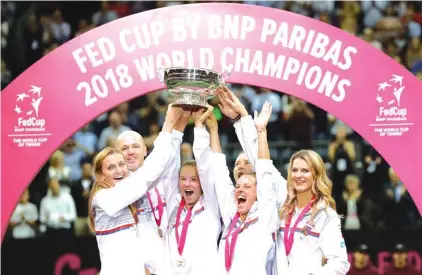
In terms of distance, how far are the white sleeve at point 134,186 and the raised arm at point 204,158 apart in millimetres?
318

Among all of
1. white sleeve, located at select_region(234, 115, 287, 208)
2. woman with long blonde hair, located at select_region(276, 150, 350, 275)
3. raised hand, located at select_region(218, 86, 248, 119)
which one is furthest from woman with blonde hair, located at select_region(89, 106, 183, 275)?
woman with long blonde hair, located at select_region(276, 150, 350, 275)

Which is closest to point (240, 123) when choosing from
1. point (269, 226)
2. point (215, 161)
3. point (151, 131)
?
point (215, 161)

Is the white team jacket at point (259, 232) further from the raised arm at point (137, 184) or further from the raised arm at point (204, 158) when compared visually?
the raised arm at point (137, 184)

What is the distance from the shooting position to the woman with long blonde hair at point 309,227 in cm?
733

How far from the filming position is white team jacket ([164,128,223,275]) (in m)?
7.59

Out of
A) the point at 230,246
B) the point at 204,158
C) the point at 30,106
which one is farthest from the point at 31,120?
the point at 230,246

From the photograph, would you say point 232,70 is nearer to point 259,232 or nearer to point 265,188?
point 265,188

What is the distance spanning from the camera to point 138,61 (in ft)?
26.6

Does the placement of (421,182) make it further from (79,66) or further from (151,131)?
(151,131)

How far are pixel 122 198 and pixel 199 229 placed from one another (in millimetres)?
645

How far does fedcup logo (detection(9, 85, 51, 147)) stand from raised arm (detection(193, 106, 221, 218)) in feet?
4.14

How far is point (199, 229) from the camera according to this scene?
7.69 metres

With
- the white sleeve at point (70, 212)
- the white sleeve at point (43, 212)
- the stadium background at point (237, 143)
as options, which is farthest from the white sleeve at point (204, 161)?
the white sleeve at point (43, 212)

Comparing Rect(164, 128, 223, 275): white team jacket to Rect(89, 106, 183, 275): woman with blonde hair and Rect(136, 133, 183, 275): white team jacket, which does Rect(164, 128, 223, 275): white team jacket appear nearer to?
Rect(136, 133, 183, 275): white team jacket
